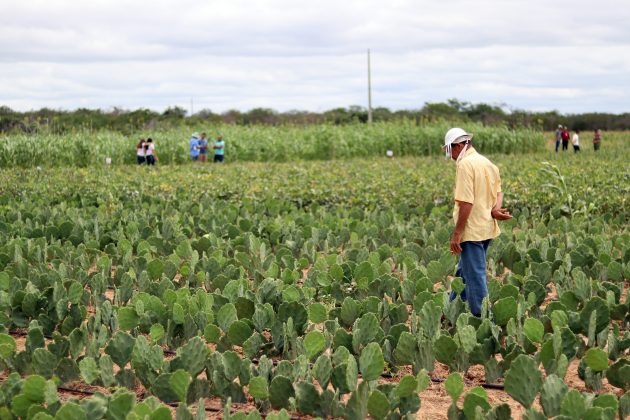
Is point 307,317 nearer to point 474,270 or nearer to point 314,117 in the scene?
point 474,270

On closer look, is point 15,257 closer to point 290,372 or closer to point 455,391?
point 290,372

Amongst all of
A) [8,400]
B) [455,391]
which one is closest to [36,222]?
[8,400]

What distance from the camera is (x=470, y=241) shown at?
19.3 feet

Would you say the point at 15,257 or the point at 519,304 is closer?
the point at 519,304

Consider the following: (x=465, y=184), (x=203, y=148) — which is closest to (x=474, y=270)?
(x=465, y=184)

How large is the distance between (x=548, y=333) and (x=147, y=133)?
860 inches

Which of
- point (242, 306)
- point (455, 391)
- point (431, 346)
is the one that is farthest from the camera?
point (242, 306)

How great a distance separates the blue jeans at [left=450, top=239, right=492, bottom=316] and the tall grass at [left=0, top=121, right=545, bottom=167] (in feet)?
52.3

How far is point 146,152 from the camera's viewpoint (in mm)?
21938

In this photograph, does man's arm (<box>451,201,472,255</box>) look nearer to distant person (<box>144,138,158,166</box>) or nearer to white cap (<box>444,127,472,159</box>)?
white cap (<box>444,127,472,159</box>)

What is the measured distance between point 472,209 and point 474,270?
43 cm

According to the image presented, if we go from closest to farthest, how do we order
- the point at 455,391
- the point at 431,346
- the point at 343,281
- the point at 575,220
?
the point at 455,391 → the point at 431,346 → the point at 343,281 → the point at 575,220

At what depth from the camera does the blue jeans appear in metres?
5.94

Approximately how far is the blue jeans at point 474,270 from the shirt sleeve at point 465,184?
0.39 meters
